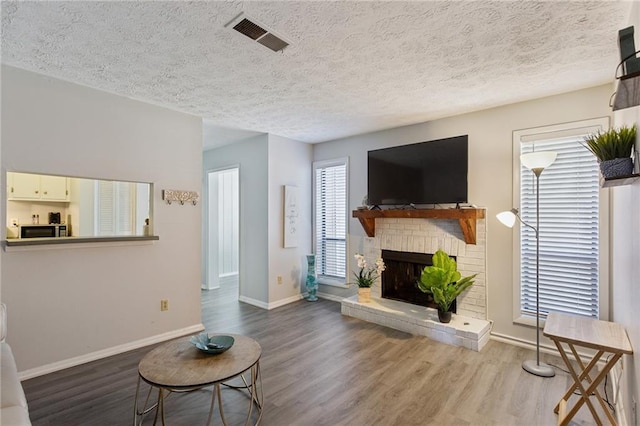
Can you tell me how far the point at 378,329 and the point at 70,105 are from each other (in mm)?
3868

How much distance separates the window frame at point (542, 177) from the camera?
277cm

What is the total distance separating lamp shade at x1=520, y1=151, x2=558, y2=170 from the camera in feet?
8.32

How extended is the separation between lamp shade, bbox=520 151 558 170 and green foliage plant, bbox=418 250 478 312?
4.15 feet

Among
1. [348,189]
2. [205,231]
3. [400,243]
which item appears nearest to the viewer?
[400,243]

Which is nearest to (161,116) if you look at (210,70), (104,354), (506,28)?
(210,70)

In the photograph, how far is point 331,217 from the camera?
5023 millimetres

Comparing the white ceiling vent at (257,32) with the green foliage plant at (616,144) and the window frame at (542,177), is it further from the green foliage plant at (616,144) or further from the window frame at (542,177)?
the window frame at (542,177)

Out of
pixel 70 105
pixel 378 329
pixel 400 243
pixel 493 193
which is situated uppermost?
pixel 70 105

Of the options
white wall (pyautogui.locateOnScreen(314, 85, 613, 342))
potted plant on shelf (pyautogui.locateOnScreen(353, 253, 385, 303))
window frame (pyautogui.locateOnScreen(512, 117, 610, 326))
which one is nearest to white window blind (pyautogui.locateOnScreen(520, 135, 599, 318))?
window frame (pyautogui.locateOnScreen(512, 117, 610, 326))

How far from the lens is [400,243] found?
4.17 metres

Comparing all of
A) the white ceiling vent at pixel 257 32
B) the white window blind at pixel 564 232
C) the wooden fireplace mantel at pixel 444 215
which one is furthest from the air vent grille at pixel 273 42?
the white window blind at pixel 564 232

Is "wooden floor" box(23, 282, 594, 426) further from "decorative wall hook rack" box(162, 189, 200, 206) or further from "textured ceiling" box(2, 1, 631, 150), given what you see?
"textured ceiling" box(2, 1, 631, 150)

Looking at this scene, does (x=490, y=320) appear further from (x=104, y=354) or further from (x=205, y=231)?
(x=205, y=231)

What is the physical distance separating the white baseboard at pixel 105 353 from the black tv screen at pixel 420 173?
2.85m
